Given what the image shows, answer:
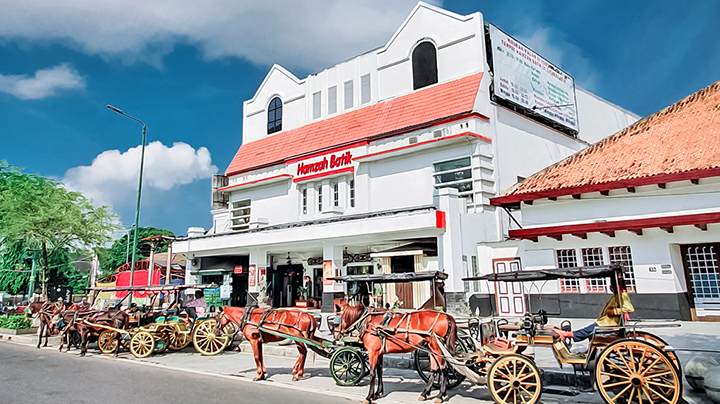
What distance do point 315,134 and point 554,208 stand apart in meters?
15.0

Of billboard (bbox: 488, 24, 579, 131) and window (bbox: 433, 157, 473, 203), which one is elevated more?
billboard (bbox: 488, 24, 579, 131)

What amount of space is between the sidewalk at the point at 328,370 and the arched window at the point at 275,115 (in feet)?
66.2

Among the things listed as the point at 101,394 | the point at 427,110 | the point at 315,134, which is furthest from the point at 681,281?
the point at 315,134

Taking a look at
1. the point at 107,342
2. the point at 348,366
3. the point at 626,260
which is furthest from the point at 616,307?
the point at 107,342

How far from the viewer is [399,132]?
23859 millimetres

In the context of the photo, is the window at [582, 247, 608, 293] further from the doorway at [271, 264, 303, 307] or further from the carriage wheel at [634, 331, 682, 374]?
the doorway at [271, 264, 303, 307]

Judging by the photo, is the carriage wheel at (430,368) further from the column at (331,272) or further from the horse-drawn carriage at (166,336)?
the column at (331,272)

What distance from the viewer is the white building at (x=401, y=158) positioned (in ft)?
71.2

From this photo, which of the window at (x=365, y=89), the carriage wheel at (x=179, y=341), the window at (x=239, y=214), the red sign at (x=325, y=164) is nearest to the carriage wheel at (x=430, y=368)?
the carriage wheel at (x=179, y=341)

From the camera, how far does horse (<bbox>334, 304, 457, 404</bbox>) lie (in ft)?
26.9

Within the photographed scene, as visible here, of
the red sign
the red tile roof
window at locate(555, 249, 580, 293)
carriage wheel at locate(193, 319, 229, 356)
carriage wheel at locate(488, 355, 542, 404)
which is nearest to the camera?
carriage wheel at locate(488, 355, 542, 404)

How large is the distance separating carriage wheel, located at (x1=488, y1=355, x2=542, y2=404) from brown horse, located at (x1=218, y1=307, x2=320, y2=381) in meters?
4.43

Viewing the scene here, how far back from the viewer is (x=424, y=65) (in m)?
25.4

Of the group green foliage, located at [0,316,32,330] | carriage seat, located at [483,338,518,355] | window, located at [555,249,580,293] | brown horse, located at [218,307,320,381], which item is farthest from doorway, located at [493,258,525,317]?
green foliage, located at [0,316,32,330]
